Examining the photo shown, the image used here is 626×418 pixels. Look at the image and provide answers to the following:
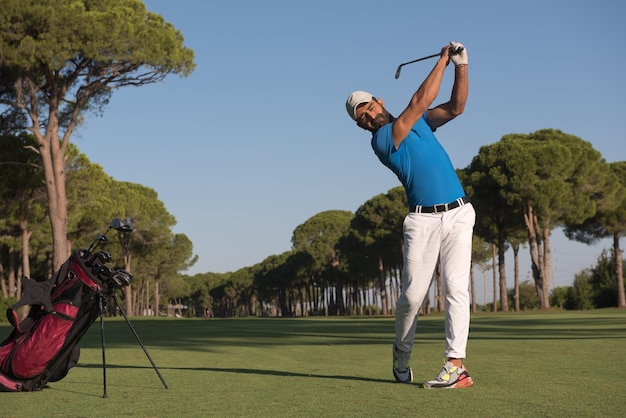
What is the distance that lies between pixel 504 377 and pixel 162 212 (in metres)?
63.5

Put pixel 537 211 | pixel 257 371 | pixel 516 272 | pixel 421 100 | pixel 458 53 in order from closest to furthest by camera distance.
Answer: pixel 421 100, pixel 458 53, pixel 257 371, pixel 537 211, pixel 516 272

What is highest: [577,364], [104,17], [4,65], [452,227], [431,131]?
[104,17]

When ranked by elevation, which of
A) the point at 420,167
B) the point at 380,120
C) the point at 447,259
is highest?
the point at 380,120

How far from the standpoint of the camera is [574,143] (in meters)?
48.1

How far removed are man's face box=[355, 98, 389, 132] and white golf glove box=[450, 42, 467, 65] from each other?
0.66m

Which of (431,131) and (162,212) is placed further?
(162,212)

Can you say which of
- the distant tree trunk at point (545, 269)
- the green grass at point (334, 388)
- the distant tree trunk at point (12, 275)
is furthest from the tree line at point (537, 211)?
the green grass at point (334, 388)

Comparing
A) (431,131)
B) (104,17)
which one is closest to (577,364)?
(431,131)

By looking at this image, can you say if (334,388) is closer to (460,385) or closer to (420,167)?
(460,385)

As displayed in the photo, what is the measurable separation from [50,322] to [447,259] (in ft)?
10.3

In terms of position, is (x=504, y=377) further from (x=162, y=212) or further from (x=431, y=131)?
(x=162, y=212)

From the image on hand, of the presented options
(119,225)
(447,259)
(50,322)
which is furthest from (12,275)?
(447,259)

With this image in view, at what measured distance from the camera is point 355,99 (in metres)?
6.07

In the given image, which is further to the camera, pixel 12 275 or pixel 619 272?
pixel 619 272
